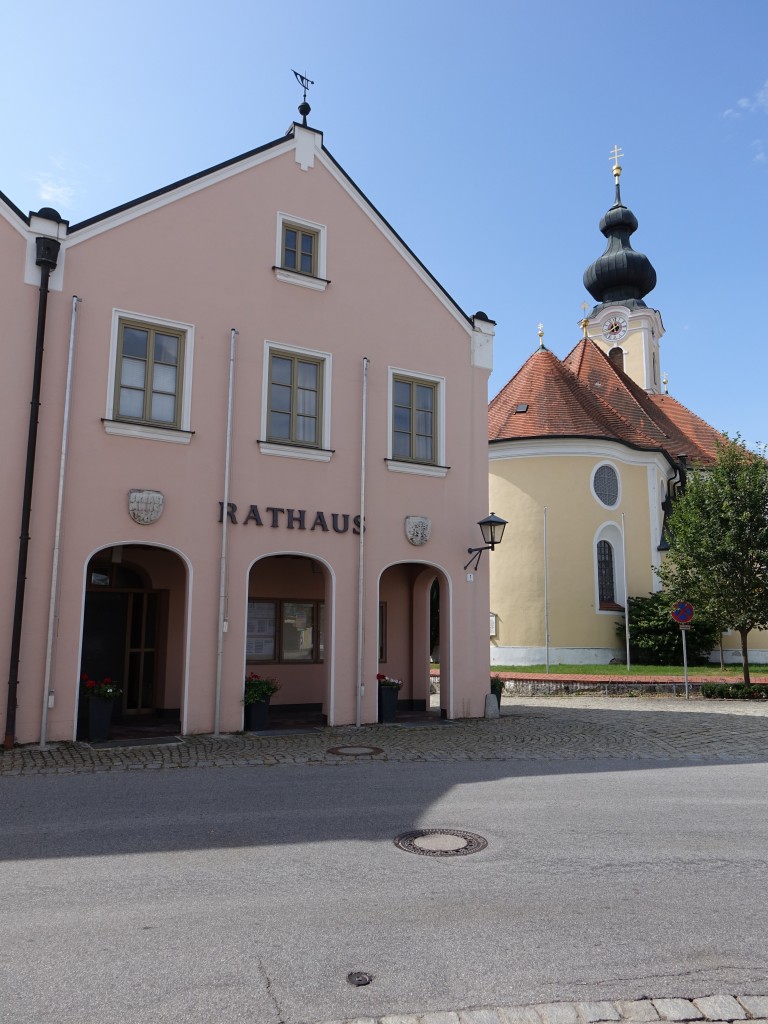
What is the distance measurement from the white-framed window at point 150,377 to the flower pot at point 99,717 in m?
3.94

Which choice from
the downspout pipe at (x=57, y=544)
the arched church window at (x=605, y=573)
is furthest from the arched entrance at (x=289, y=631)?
the arched church window at (x=605, y=573)

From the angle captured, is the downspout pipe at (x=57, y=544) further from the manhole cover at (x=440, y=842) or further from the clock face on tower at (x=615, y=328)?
the clock face on tower at (x=615, y=328)

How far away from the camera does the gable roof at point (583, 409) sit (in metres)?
30.2

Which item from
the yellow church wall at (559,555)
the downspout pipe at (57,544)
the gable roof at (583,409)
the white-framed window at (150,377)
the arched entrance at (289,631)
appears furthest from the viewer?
the gable roof at (583,409)

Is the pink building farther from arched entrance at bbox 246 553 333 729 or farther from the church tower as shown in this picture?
the church tower

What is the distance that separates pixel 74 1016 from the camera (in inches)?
144

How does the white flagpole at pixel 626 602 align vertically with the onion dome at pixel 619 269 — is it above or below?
below

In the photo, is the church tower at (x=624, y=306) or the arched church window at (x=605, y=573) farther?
the church tower at (x=624, y=306)

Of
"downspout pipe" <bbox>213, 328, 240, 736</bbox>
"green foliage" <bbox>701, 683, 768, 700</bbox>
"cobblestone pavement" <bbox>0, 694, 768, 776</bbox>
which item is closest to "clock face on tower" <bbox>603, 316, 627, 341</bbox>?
"green foliage" <bbox>701, 683, 768, 700</bbox>

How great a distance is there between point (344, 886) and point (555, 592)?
78.7ft

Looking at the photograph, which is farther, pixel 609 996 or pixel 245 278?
pixel 245 278

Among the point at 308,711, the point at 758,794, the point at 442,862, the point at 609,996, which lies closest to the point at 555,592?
the point at 308,711

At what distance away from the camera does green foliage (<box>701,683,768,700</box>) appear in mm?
20547

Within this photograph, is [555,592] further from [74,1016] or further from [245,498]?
[74,1016]
